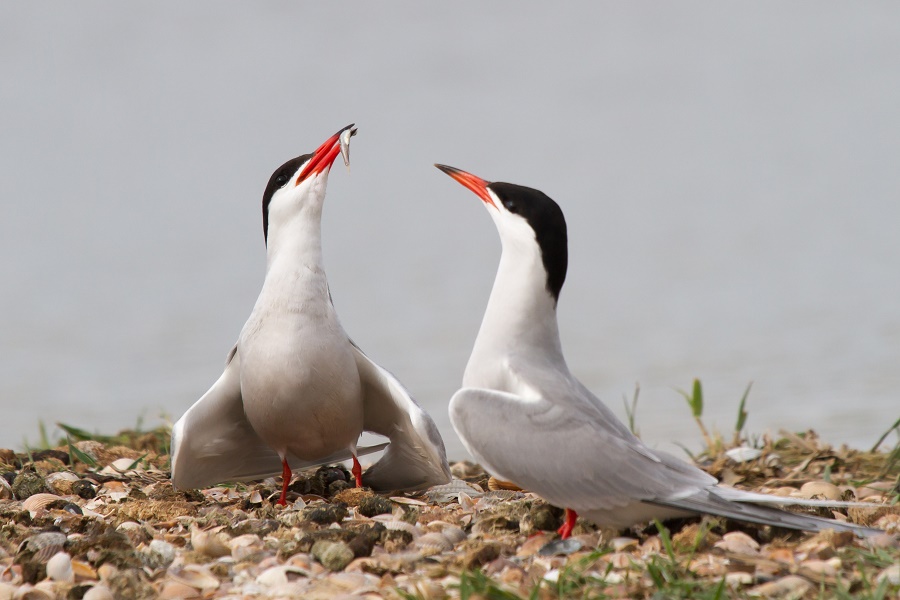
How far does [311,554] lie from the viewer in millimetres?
3701

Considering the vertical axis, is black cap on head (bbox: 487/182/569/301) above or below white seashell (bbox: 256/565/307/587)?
above

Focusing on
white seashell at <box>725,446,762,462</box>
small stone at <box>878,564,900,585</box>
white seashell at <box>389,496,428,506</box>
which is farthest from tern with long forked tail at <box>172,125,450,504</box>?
small stone at <box>878,564,900,585</box>

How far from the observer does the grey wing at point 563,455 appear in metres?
3.74

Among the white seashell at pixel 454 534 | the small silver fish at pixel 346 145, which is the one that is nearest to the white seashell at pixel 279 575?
the white seashell at pixel 454 534

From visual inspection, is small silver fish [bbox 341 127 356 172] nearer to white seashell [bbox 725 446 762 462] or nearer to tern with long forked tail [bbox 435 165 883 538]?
tern with long forked tail [bbox 435 165 883 538]

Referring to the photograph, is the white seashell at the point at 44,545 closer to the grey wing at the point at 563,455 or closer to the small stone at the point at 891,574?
the grey wing at the point at 563,455

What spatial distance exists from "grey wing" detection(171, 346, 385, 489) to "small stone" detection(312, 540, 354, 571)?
1.37 m

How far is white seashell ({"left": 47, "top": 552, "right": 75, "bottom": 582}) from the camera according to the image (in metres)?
3.52

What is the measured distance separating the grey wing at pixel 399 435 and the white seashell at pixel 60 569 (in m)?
1.70

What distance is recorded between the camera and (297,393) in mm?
4871

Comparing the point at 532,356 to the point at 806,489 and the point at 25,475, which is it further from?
the point at 25,475

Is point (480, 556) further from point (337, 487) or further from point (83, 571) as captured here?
point (337, 487)

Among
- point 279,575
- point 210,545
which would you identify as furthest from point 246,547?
point 279,575

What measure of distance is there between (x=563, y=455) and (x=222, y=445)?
1974 millimetres
